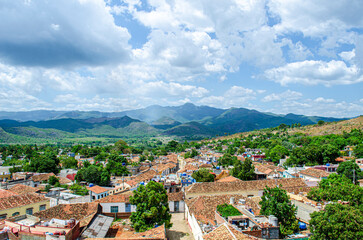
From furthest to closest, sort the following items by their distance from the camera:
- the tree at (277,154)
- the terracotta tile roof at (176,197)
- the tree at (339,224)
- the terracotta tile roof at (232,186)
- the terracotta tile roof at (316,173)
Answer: the tree at (277,154) → the terracotta tile roof at (316,173) → the terracotta tile roof at (232,186) → the terracotta tile roof at (176,197) → the tree at (339,224)

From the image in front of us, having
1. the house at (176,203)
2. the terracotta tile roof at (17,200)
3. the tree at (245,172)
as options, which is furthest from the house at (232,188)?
the terracotta tile roof at (17,200)

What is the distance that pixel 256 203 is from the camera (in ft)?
73.5

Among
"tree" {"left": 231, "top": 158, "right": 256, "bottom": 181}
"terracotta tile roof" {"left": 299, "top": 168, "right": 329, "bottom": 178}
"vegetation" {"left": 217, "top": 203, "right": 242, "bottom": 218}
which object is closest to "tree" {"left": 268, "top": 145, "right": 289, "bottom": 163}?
"terracotta tile roof" {"left": 299, "top": 168, "right": 329, "bottom": 178}

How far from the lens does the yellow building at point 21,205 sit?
1883 centimetres

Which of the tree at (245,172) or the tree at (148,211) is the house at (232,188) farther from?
the tree at (148,211)

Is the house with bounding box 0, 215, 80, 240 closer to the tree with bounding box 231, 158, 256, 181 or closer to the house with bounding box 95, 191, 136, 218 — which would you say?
the house with bounding box 95, 191, 136, 218

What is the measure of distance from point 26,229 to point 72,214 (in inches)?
276

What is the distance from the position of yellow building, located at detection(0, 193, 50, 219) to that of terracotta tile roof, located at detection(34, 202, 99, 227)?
2126mm

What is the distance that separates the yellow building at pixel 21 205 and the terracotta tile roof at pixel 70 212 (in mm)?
2126

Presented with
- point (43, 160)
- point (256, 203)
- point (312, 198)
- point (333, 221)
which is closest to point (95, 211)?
point (256, 203)

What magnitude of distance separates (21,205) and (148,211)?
34.6ft

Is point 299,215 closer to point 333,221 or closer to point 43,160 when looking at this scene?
point 333,221

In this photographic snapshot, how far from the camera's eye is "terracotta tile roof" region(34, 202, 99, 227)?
61.7 feet

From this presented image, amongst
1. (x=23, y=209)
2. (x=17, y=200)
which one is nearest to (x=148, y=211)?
(x=23, y=209)
